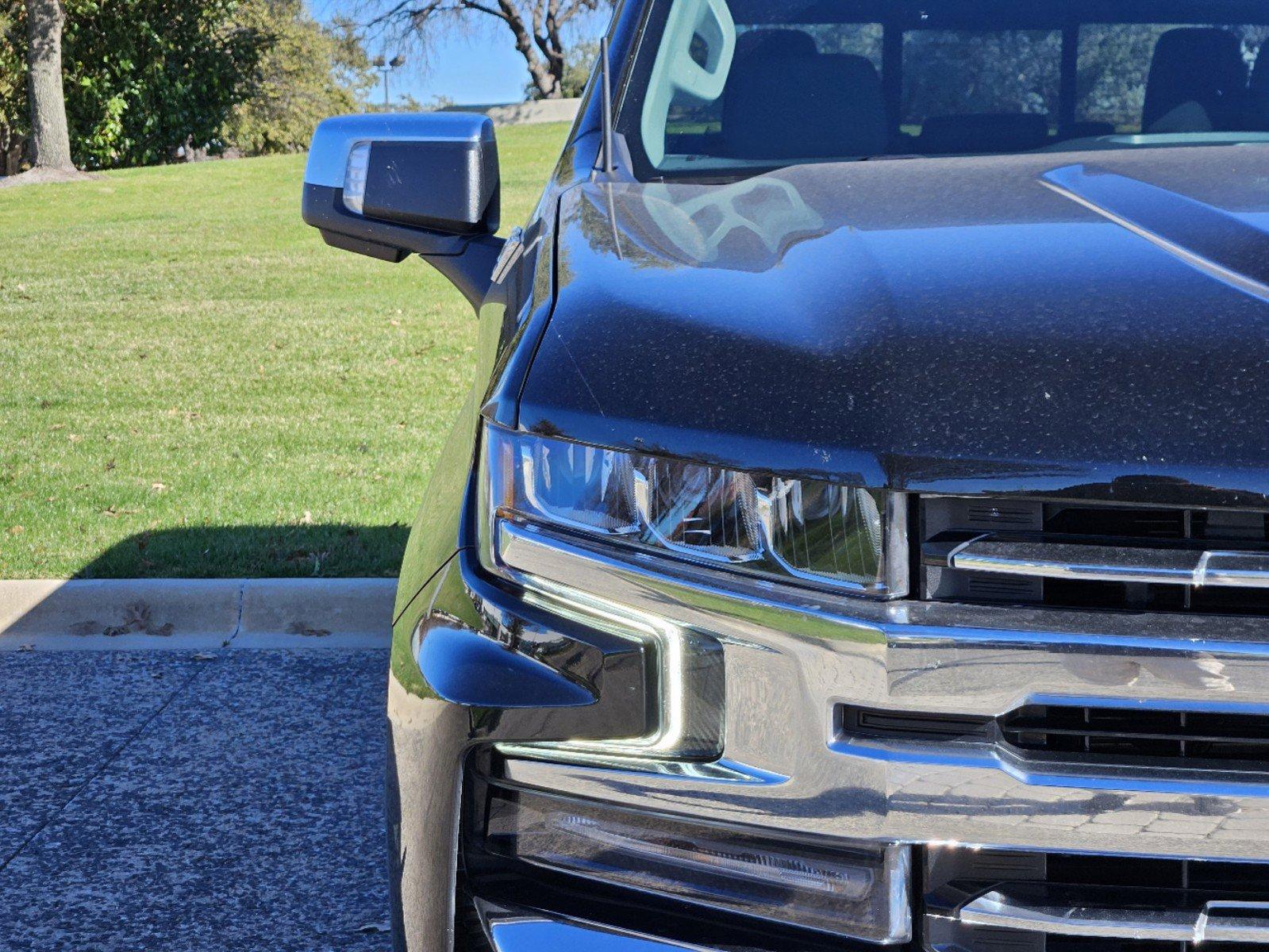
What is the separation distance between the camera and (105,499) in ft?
20.3

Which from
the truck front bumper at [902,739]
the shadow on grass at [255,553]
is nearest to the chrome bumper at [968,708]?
the truck front bumper at [902,739]

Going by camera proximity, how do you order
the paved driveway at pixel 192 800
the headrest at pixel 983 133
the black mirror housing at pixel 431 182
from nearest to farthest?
the black mirror housing at pixel 431 182, the headrest at pixel 983 133, the paved driveway at pixel 192 800

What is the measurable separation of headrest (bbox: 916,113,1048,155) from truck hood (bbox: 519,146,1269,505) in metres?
0.73

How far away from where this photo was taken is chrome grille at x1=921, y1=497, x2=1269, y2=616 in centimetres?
136

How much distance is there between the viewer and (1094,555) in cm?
138

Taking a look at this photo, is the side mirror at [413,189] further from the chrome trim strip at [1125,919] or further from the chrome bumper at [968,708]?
the chrome trim strip at [1125,919]

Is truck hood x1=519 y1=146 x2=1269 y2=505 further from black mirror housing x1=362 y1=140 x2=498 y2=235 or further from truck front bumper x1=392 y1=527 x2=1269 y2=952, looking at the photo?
black mirror housing x1=362 y1=140 x2=498 y2=235

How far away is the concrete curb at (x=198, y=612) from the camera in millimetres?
4801

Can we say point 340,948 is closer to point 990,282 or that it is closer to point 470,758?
point 470,758

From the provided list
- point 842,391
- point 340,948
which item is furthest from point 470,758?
point 340,948

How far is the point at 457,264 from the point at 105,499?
4.07 metres

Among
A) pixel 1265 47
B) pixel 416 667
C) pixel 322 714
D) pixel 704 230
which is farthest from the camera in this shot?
pixel 322 714

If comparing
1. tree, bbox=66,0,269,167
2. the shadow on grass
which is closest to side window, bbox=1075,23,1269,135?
the shadow on grass

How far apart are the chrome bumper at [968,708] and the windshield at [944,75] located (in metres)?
1.52
